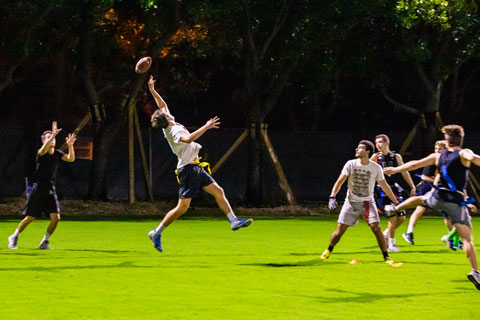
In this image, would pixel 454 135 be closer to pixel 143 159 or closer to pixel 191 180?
pixel 191 180

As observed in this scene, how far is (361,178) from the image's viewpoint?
14.9 meters

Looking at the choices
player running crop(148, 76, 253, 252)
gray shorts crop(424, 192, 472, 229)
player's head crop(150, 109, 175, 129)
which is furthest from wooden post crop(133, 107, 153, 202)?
gray shorts crop(424, 192, 472, 229)

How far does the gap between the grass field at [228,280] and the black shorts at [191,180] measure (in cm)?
97

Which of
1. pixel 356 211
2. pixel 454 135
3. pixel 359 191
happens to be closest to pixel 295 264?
pixel 356 211

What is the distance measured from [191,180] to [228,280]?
3.35m

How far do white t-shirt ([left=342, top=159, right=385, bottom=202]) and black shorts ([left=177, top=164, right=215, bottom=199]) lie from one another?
2.21m

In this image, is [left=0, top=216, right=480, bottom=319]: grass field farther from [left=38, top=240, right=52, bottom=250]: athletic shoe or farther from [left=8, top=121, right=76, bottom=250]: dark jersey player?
[left=8, top=121, right=76, bottom=250]: dark jersey player

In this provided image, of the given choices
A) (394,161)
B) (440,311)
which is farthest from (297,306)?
(394,161)

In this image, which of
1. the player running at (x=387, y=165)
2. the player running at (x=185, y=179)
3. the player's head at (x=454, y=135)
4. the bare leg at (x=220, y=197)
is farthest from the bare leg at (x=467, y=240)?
the player running at (x=387, y=165)

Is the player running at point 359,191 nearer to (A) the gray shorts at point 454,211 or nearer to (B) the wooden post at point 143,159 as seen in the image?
(A) the gray shorts at point 454,211

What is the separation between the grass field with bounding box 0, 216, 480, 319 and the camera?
1031 cm

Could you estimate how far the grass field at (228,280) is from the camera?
10.3 metres

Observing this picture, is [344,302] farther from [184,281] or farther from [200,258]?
[200,258]

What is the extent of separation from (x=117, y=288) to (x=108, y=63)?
2229 cm
